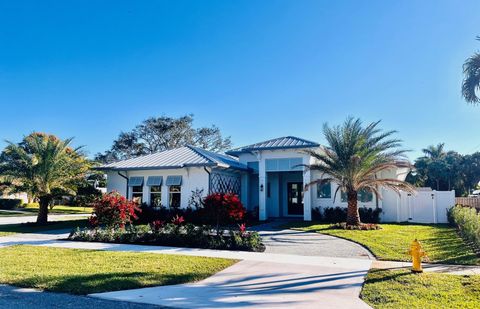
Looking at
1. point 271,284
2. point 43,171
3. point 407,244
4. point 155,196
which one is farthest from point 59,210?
point 271,284

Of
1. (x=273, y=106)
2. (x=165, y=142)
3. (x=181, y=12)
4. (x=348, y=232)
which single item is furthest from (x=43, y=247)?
(x=165, y=142)

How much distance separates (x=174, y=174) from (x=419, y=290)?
17.0 metres

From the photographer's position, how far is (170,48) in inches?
671

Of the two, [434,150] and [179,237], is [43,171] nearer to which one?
[179,237]

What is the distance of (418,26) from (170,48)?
10874mm

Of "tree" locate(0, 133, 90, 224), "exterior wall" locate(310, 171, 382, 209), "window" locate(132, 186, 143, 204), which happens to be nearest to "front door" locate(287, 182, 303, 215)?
"exterior wall" locate(310, 171, 382, 209)

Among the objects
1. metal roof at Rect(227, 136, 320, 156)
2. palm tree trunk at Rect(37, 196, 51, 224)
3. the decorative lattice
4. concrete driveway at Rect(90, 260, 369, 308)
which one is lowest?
concrete driveway at Rect(90, 260, 369, 308)

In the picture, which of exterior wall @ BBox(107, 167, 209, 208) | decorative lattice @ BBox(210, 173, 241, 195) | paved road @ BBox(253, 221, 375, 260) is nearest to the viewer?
paved road @ BBox(253, 221, 375, 260)

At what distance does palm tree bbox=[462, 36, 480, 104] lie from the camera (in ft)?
40.4

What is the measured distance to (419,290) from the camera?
21.8 feet

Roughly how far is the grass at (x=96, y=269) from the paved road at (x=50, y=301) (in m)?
0.31

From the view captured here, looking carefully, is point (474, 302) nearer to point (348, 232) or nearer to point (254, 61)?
point (348, 232)

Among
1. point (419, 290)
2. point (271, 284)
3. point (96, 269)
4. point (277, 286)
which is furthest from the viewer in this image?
point (96, 269)

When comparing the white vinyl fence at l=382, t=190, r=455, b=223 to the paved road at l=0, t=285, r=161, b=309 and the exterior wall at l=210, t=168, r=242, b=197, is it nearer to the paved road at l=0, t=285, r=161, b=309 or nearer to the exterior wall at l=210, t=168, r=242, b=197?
the exterior wall at l=210, t=168, r=242, b=197
